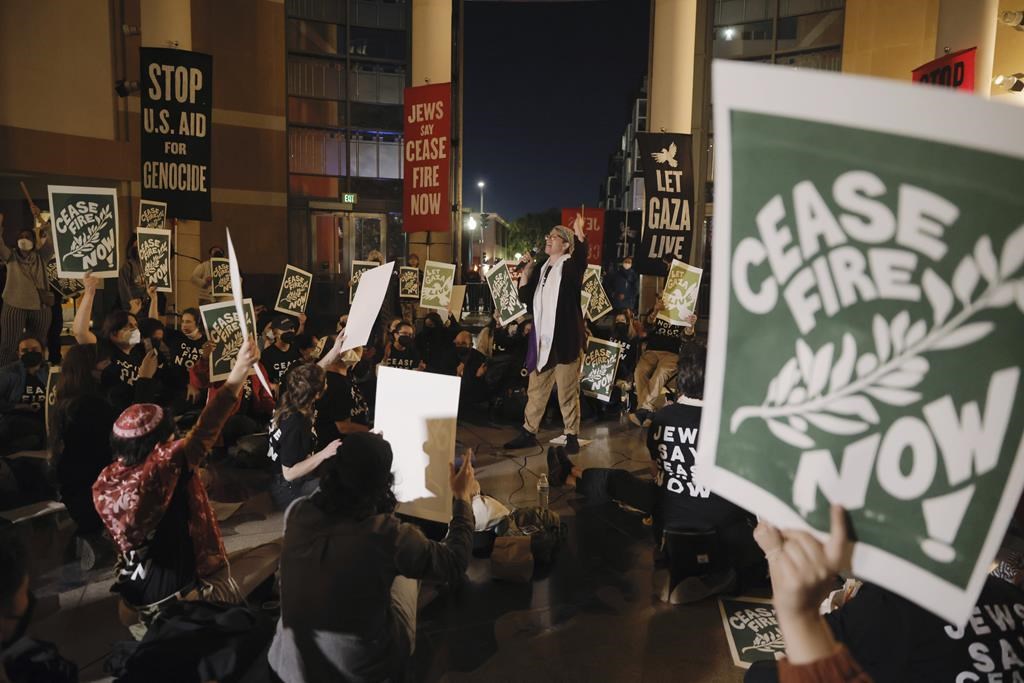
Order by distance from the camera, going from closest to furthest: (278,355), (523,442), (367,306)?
1. (367,306)
2. (278,355)
3. (523,442)

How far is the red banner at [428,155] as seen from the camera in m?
10.4

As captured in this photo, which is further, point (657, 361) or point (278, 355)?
point (657, 361)

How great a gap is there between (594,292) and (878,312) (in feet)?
28.6

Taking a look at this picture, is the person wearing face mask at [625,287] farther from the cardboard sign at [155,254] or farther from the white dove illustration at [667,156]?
the cardboard sign at [155,254]

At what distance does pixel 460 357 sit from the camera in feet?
30.4

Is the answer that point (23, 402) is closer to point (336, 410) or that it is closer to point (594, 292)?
point (336, 410)

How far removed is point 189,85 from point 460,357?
501 cm

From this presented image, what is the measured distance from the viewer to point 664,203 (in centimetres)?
871

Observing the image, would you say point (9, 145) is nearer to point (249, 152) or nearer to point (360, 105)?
point (249, 152)

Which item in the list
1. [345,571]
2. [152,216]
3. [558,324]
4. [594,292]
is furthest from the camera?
[594,292]

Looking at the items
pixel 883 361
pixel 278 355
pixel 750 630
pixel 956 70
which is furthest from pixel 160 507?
pixel 956 70

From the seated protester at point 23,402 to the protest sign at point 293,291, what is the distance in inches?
105

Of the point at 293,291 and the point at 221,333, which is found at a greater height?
the point at 293,291

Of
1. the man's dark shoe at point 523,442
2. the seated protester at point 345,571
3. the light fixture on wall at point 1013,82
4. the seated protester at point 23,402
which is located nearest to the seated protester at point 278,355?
the seated protester at point 23,402
